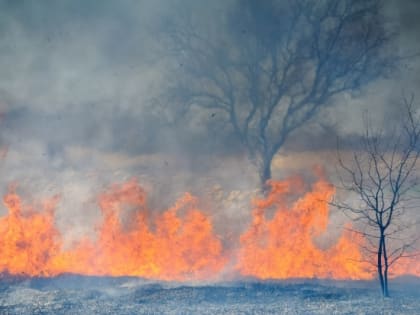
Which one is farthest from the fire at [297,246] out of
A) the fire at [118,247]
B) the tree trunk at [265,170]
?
the tree trunk at [265,170]

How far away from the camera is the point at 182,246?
19.3 metres

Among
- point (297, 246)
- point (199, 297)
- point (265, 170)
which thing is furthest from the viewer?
point (265, 170)

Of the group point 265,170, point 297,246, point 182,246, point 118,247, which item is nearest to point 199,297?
point 182,246

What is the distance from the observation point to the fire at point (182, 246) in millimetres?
18375

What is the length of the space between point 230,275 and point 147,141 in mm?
8022

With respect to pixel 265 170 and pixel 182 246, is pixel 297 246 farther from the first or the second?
pixel 265 170

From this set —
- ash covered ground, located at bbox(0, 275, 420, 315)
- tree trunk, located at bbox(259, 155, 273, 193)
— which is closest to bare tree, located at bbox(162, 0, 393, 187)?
tree trunk, located at bbox(259, 155, 273, 193)

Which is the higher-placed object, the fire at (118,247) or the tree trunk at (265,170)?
the tree trunk at (265,170)

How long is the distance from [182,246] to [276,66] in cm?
917

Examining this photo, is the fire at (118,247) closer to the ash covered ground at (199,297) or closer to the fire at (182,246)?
the fire at (182,246)

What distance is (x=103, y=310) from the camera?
13812mm

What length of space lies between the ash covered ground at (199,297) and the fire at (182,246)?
0.66m

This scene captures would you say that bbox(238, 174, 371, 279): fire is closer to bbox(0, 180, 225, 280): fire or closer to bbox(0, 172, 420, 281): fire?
bbox(0, 172, 420, 281): fire

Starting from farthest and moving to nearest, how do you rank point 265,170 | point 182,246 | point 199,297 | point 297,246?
1. point 265,170
2. point 182,246
3. point 297,246
4. point 199,297
